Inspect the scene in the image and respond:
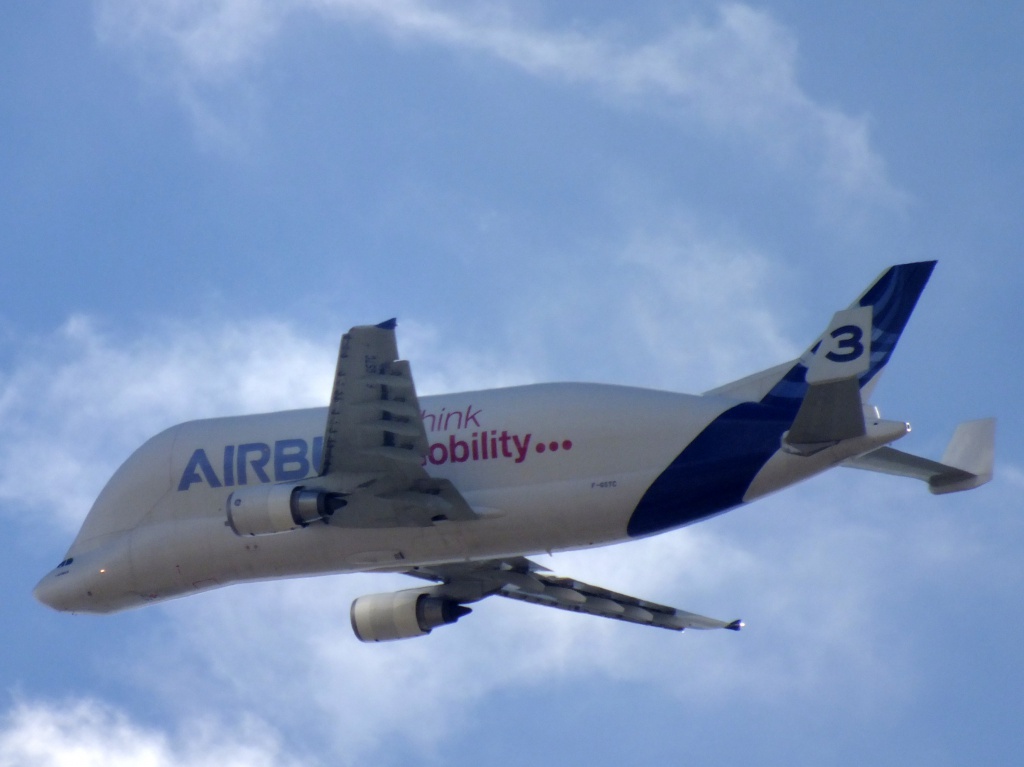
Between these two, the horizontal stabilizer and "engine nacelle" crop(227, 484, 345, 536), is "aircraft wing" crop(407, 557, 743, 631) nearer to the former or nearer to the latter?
"engine nacelle" crop(227, 484, 345, 536)

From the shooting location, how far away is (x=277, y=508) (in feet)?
117

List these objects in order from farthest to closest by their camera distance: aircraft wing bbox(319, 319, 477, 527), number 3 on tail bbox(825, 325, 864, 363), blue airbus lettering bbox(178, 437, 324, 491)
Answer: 1. blue airbus lettering bbox(178, 437, 324, 491)
2. aircraft wing bbox(319, 319, 477, 527)
3. number 3 on tail bbox(825, 325, 864, 363)

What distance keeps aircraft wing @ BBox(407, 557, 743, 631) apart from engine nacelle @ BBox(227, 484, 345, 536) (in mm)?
6539

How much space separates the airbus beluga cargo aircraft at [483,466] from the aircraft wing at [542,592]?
2476mm

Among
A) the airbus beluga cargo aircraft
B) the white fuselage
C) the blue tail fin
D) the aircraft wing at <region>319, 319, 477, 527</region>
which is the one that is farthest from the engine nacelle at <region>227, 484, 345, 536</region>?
the blue tail fin

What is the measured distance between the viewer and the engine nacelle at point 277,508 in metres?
35.6

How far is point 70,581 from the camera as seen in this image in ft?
134

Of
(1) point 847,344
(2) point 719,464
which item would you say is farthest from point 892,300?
(2) point 719,464

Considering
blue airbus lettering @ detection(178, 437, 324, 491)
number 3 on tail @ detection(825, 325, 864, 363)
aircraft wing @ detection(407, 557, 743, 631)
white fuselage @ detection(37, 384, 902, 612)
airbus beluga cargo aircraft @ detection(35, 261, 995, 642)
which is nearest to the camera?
number 3 on tail @ detection(825, 325, 864, 363)

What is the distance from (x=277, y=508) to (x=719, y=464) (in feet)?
30.1

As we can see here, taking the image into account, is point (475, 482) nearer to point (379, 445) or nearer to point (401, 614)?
point (379, 445)

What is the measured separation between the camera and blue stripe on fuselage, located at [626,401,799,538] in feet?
117

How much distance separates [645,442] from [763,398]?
2780 mm

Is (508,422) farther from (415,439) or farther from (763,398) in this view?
(763,398)
